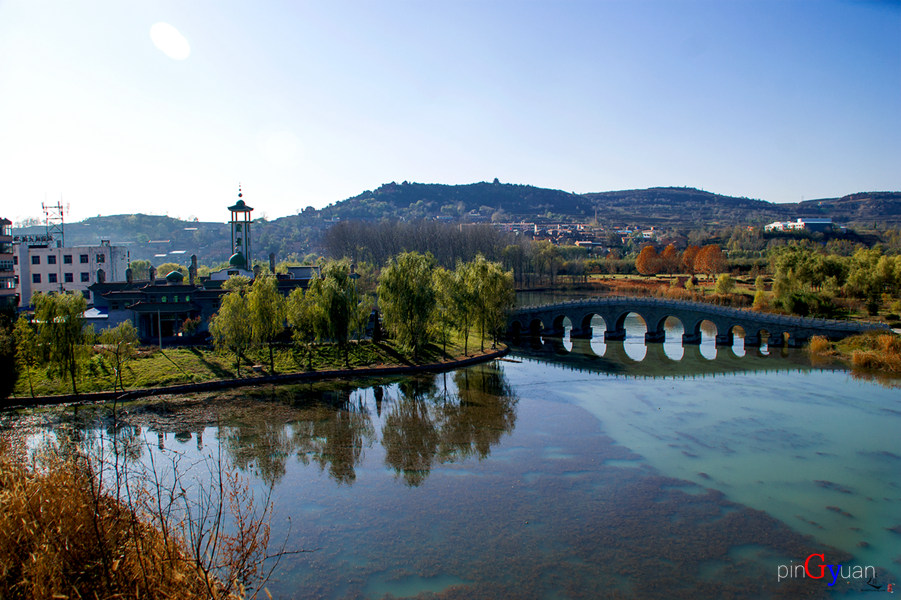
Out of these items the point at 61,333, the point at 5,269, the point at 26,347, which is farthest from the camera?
the point at 5,269

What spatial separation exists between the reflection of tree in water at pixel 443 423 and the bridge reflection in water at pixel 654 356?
33.5 ft

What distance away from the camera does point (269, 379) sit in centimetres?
3688

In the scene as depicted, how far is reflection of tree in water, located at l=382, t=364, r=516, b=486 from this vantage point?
2403 cm

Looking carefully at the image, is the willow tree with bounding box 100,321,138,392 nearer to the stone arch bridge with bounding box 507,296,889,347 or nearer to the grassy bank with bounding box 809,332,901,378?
the stone arch bridge with bounding box 507,296,889,347

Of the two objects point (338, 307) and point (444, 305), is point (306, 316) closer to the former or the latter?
point (338, 307)

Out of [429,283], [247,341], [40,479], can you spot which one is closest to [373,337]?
[429,283]

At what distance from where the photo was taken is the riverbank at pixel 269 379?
3109cm

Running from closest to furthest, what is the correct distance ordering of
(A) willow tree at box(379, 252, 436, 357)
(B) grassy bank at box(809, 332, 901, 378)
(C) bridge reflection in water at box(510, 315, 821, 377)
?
(B) grassy bank at box(809, 332, 901, 378) → (C) bridge reflection in water at box(510, 315, 821, 377) → (A) willow tree at box(379, 252, 436, 357)

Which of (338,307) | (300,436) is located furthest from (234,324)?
(300,436)

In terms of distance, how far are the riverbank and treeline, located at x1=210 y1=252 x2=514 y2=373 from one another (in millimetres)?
1372

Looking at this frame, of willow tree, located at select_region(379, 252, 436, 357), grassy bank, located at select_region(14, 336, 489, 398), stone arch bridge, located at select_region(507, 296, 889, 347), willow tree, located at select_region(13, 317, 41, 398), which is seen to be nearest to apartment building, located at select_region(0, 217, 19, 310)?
grassy bank, located at select_region(14, 336, 489, 398)

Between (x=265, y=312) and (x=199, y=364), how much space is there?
200 inches

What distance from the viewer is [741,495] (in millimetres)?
20359

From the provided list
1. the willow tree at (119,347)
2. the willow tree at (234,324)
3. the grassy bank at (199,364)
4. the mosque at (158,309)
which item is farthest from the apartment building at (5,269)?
the willow tree at (234,324)
